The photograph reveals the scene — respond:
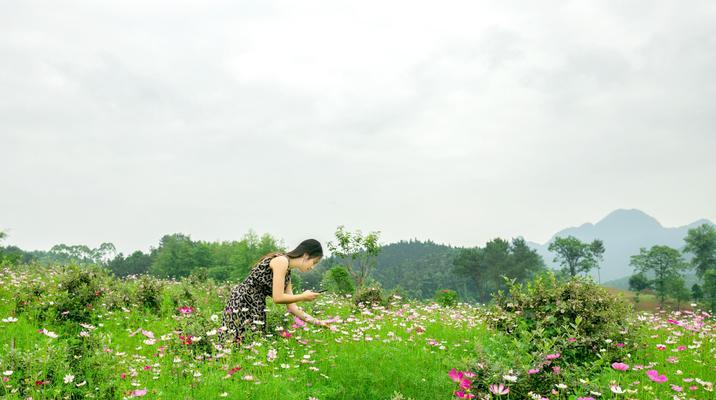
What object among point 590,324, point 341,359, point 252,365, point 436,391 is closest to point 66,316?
point 252,365

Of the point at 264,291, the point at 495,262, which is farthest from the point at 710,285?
the point at 264,291

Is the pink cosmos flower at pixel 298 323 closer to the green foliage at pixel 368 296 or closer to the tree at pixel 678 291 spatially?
the green foliage at pixel 368 296

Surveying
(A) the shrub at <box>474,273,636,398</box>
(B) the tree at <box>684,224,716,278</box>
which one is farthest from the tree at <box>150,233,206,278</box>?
(B) the tree at <box>684,224,716,278</box>

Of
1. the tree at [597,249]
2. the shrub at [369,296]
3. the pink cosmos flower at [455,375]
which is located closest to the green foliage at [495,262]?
the tree at [597,249]

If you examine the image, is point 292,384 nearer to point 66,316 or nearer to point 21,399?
point 21,399

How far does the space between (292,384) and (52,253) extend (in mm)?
121776

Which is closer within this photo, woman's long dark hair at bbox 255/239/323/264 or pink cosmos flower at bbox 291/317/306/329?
woman's long dark hair at bbox 255/239/323/264

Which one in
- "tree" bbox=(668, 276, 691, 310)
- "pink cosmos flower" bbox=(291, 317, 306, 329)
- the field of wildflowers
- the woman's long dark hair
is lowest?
"tree" bbox=(668, 276, 691, 310)

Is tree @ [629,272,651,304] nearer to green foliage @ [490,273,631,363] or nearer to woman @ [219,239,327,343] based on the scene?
green foliage @ [490,273,631,363]

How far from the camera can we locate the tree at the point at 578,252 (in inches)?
3071

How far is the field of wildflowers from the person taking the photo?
13.7ft

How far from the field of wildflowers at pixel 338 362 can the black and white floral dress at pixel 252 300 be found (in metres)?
0.26

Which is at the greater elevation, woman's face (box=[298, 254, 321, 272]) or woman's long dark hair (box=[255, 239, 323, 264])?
woman's long dark hair (box=[255, 239, 323, 264])

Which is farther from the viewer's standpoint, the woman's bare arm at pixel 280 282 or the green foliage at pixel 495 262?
the green foliage at pixel 495 262
